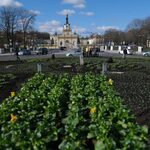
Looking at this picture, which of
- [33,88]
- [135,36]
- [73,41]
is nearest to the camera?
[33,88]

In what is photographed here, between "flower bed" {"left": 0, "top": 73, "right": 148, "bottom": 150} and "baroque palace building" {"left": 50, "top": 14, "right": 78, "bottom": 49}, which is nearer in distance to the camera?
"flower bed" {"left": 0, "top": 73, "right": 148, "bottom": 150}

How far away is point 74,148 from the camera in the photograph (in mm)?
6129

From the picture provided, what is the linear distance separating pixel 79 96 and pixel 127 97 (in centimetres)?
507

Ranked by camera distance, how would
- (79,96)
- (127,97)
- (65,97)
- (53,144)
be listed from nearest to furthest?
(53,144), (79,96), (65,97), (127,97)

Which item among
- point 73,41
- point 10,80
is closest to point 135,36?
point 73,41

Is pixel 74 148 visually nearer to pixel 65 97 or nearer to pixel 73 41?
pixel 65 97

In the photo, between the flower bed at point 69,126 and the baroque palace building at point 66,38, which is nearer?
the flower bed at point 69,126

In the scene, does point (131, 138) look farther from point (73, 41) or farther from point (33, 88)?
point (73, 41)

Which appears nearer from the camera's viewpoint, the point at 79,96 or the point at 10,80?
the point at 79,96

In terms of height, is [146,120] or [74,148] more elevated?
[74,148]

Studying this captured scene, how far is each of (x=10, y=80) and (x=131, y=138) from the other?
15997 mm

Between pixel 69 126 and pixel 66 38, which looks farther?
pixel 66 38

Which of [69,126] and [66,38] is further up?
[69,126]

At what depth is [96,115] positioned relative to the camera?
8094 mm
